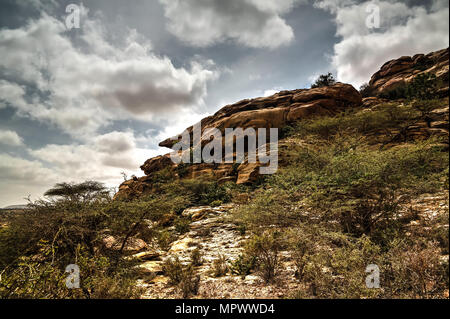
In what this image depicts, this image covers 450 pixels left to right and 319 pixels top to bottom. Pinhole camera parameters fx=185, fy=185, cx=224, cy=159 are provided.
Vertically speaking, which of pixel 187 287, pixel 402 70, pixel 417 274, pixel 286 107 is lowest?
pixel 187 287

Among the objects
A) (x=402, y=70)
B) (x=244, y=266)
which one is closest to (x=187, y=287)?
(x=244, y=266)

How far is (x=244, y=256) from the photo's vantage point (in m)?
4.72

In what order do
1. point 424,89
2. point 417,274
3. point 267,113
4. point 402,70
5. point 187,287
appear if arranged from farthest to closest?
point 402,70
point 267,113
point 424,89
point 187,287
point 417,274

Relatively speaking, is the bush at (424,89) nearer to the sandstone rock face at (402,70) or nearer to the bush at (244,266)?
the sandstone rock face at (402,70)

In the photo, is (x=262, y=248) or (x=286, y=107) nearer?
(x=262, y=248)

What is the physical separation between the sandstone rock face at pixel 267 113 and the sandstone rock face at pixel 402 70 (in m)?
9.18

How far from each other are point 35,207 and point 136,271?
3098mm

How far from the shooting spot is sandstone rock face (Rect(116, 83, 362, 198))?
1964cm

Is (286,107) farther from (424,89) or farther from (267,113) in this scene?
(424,89)

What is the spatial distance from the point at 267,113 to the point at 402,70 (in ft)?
76.2

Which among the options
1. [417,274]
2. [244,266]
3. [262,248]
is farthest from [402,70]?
[244,266]

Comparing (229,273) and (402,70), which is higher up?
(402,70)

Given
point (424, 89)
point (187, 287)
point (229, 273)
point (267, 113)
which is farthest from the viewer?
point (267, 113)

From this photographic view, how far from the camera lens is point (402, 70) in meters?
27.2
